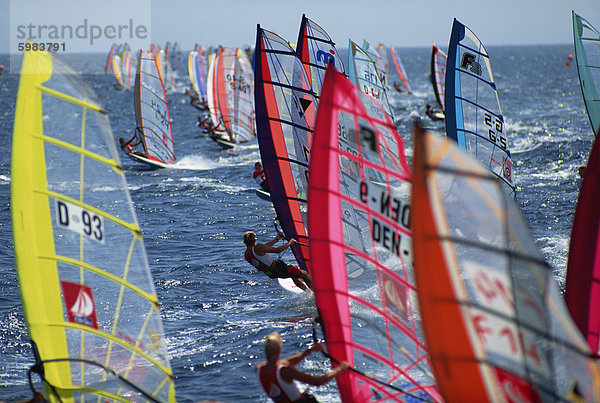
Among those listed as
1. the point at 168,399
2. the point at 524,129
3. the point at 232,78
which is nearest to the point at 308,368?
the point at 168,399

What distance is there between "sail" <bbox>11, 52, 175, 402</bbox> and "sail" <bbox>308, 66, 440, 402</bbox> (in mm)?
1498

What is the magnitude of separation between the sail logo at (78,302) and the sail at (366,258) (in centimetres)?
186

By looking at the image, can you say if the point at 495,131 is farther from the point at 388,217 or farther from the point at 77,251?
the point at 77,251

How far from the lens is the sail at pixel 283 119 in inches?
417

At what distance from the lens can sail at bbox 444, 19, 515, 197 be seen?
12.9 m

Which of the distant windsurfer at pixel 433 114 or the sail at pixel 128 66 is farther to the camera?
the sail at pixel 128 66

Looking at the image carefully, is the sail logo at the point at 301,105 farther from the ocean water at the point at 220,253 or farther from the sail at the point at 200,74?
the sail at the point at 200,74

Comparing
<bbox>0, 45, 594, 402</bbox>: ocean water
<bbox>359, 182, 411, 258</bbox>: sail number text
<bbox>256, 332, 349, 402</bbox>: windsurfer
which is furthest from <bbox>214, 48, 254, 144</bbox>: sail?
<bbox>256, 332, 349, 402</bbox>: windsurfer

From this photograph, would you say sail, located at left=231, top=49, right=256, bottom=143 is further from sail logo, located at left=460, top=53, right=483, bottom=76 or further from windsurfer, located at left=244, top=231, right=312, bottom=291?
windsurfer, located at left=244, top=231, right=312, bottom=291

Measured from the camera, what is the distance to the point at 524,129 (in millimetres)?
32500

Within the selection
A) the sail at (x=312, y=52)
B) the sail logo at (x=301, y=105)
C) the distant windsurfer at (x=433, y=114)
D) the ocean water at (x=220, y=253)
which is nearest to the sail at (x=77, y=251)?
the ocean water at (x=220, y=253)

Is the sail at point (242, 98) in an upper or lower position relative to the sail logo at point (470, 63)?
lower

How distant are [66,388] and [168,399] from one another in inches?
33.2

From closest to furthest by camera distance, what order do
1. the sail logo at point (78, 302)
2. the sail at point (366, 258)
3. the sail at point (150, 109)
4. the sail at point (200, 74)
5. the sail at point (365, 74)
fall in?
the sail logo at point (78, 302) < the sail at point (366, 258) < the sail at point (365, 74) < the sail at point (150, 109) < the sail at point (200, 74)
